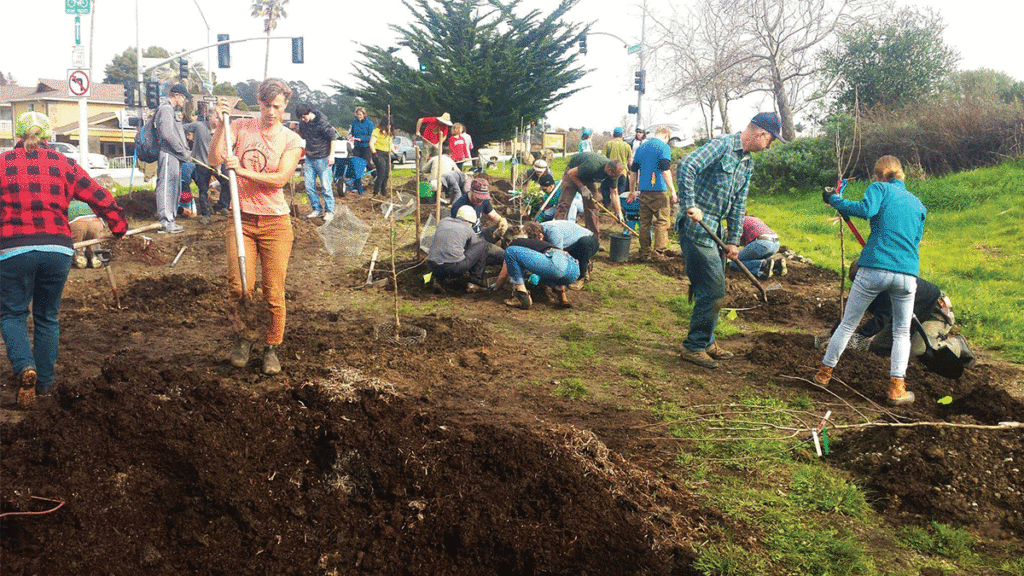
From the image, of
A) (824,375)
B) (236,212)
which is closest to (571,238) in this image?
(824,375)

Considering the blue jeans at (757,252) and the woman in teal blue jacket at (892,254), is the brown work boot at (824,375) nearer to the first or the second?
the woman in teal blue jacket at (892,254)

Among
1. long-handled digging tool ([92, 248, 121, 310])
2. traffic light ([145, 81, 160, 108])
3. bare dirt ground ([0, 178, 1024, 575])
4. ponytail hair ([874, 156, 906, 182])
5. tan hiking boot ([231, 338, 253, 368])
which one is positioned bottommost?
bare dirt ground ([0, 178, 1024, 575])

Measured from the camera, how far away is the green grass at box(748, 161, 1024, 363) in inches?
284

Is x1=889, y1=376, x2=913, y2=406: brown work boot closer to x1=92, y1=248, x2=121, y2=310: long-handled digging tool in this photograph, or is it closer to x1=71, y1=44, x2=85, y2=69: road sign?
x1=92, y1=248, x2=121, y2=310: long-handled digging tool

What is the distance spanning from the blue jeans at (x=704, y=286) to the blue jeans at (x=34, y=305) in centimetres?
433

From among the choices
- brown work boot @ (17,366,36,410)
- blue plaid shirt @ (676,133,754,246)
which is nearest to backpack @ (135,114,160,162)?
brown work boot @ (17,366,36,410)

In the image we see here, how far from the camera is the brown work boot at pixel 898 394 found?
189 inches

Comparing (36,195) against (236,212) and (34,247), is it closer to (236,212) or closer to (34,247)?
(34,247)

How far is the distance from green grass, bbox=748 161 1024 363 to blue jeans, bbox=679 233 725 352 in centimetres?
285

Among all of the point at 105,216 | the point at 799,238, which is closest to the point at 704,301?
the point at 105,216

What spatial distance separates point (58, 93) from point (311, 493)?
2356 inches

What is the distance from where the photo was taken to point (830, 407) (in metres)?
4.85

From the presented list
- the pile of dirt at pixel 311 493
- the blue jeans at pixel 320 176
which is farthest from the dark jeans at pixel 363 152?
the pile of dirt at pixel 311 493

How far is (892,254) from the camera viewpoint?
15.2 ft
